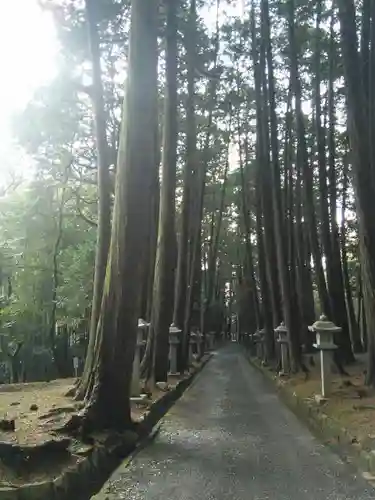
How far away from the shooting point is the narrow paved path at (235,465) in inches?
237

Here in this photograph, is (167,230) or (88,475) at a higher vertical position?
(167,230)

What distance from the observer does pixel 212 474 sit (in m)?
6.78

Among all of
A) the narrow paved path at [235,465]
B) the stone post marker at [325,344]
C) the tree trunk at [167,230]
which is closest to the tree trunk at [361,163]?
the stone post marker at [325,344]

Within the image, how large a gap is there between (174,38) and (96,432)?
1083 cm

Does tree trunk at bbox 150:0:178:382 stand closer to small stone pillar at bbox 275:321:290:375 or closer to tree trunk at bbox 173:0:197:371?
tree trunk at bbox 173:0:197:371

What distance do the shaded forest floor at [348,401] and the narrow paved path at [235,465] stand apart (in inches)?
17.3

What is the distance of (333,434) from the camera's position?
8602 mm

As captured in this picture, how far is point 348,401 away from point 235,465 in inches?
157

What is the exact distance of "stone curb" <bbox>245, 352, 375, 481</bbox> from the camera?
6.86 metres

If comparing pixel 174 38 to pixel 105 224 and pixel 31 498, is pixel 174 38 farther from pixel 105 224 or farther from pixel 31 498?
pixel 31 498

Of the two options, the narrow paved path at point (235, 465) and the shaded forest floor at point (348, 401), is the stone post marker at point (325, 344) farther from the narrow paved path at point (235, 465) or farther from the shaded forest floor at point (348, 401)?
the narrow paved path at point (235, 465)

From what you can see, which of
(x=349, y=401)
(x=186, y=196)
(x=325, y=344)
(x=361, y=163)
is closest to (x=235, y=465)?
(x=349, y=401)

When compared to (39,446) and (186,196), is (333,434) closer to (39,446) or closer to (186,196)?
(39,446)

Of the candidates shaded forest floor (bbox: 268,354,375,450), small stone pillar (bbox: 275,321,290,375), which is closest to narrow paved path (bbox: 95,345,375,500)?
shaded forest floor (bbox: 268,354,375,450)
